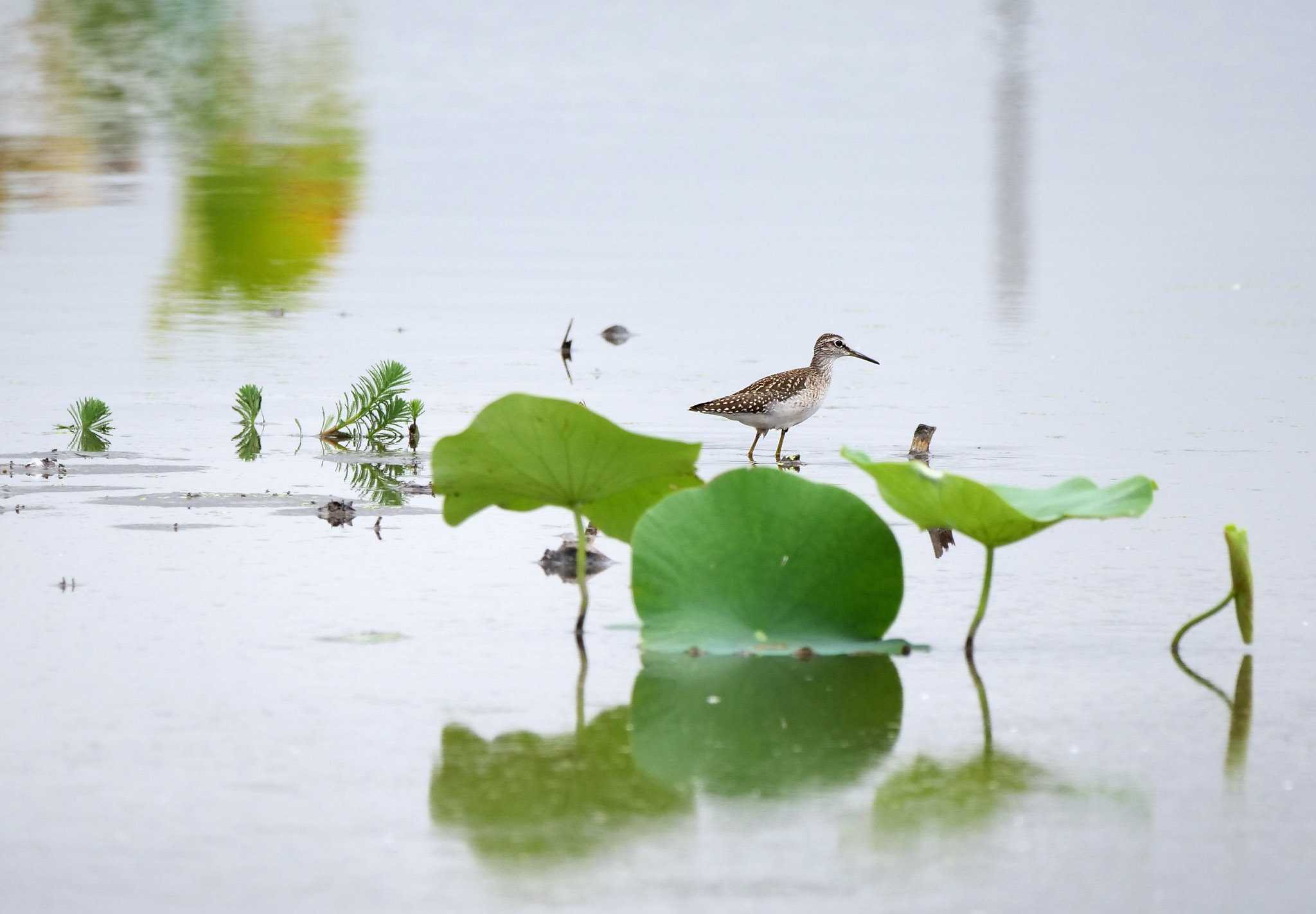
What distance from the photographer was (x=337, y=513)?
21.1 ft

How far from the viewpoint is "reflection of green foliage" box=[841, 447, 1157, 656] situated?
4672 millimetres

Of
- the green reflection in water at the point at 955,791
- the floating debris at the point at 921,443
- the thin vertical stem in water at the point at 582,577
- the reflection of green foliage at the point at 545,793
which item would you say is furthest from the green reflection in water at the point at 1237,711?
the floating debris at the point at 921,443

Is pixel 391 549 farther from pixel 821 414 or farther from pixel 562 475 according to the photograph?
pixel 821 414

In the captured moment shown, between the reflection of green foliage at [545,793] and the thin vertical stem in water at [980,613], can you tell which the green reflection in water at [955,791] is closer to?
the reflection of green foliage at [545,793]

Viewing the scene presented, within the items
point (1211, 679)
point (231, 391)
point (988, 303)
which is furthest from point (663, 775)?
point (988, 303)

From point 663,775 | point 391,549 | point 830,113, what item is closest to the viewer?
point 663,775

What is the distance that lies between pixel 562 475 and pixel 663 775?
3.91 ft

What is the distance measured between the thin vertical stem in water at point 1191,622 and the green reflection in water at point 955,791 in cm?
86

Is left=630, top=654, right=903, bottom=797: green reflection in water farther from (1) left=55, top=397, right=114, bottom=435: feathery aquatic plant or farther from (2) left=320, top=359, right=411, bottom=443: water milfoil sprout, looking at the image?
(1) left=55, top=397, right=114, bottom=435: feathery aquatic plant

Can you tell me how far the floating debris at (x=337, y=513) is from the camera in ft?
20.9

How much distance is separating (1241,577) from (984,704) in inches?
31.5

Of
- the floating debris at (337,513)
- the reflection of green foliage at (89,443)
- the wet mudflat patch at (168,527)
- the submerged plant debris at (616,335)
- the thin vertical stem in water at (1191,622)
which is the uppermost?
the submerged plant debris at (616,335)

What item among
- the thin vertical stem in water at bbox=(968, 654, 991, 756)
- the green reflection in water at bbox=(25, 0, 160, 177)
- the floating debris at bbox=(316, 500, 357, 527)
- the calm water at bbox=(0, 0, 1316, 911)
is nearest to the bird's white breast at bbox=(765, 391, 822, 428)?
the calm water at bbox=(0, 0, 1316, 911)

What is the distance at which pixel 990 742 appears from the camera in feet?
14.0
